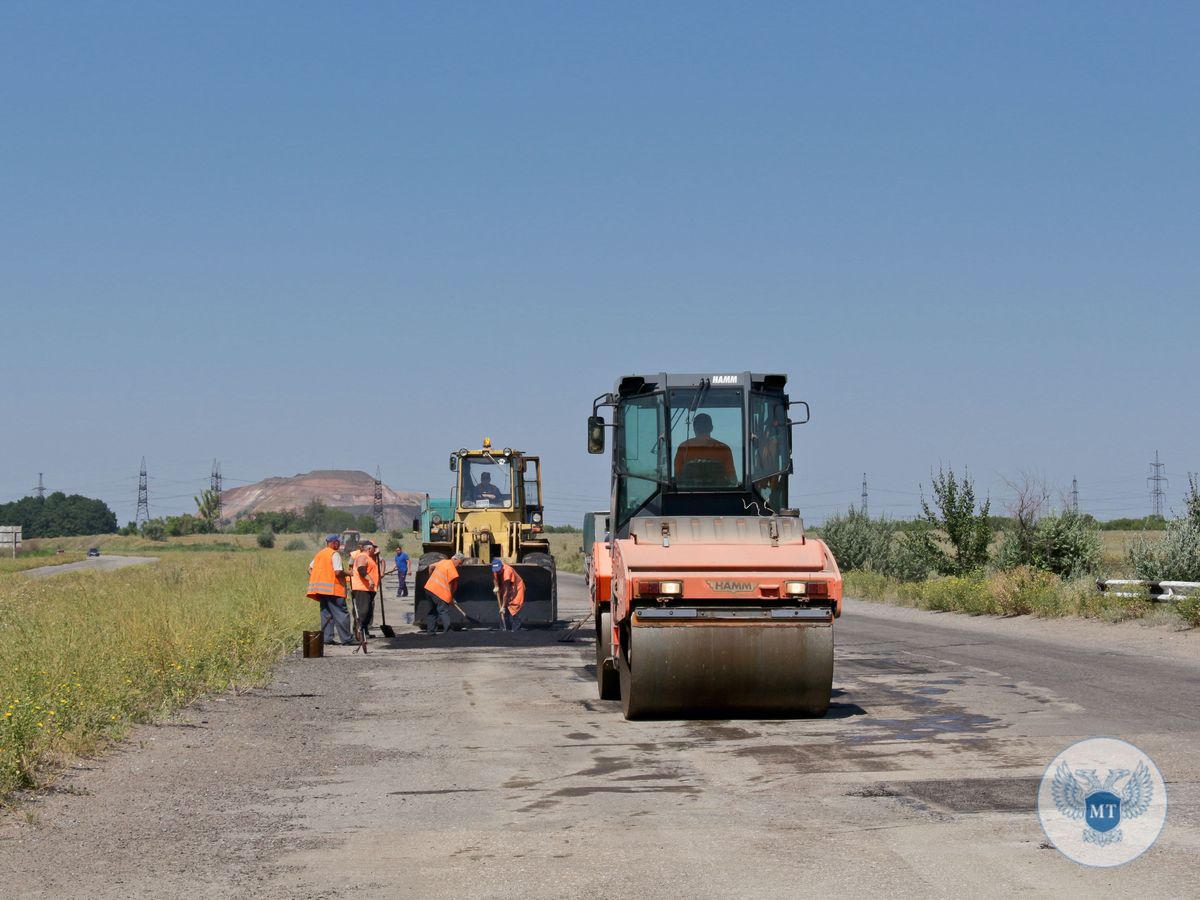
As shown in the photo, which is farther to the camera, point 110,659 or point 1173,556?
point 1173,556

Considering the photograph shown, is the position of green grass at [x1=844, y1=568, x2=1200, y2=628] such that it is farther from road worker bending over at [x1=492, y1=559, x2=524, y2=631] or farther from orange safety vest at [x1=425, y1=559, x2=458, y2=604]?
orange safety vest at [x1=425, y1=559, x2=458, y2=604]

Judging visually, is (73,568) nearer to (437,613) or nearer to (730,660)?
(437,613)

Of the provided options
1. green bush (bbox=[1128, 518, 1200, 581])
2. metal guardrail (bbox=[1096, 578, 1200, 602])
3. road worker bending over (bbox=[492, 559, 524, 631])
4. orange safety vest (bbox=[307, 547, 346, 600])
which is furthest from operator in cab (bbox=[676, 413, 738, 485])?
green bush (bbox=[1128, 518, 1200, 581])

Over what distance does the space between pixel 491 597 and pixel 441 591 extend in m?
1.61

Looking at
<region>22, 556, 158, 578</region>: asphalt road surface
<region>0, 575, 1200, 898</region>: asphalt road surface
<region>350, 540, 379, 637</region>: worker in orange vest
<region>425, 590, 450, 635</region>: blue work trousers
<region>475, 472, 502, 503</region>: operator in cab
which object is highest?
<region>475, 472, 502, 503</region>: operator in cab

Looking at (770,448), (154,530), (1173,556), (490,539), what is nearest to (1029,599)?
(1173,556)

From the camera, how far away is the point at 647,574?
12.4 meters

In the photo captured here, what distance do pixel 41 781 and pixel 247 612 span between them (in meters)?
13.3

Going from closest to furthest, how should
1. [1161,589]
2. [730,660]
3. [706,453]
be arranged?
[730,660] → [706,453] → [1161,589]

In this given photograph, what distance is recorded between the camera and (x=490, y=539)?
86.6 ft

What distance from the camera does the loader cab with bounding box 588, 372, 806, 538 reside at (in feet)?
47.5

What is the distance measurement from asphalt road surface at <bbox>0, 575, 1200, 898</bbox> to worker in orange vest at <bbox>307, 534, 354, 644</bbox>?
17.7 feet

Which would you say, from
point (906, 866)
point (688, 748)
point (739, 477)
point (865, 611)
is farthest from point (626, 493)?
point (865, 611)

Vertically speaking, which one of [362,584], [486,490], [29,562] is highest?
[486,490]
